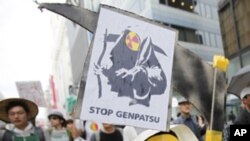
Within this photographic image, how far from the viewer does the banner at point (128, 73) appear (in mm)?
2594

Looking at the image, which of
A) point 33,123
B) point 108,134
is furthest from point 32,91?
point 33,123

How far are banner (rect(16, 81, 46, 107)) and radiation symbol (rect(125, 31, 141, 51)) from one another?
6.55 meters

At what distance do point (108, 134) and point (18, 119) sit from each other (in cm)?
147

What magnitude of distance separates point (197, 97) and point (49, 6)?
3.79 feet

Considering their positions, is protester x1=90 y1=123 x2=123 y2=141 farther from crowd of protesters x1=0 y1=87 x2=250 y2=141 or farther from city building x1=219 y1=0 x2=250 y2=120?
city building x1=219 y1=0 x2=250 y2=120

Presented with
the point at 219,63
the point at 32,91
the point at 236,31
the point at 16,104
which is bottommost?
the point at 16,104

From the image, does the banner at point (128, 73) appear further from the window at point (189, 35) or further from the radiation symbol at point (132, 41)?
the window at point (189, 35)

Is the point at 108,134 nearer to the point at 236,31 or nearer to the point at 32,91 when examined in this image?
the point at 32,91

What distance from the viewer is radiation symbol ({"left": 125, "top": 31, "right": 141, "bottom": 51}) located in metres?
2.78

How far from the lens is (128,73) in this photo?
273 cm

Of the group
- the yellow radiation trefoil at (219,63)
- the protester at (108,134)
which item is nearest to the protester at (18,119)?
the protester at (108,134)

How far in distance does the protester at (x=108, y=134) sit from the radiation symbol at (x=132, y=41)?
101 inches

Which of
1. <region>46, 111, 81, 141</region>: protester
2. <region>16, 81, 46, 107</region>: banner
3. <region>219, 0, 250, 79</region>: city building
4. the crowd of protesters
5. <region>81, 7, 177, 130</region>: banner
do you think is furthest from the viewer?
<region>219, 0, 250, 79</region>: city building

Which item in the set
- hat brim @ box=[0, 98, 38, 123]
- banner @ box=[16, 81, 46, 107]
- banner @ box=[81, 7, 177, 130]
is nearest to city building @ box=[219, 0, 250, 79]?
banner @ box=[16, 81, 46, 107]
